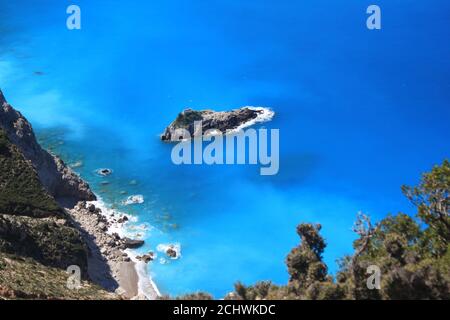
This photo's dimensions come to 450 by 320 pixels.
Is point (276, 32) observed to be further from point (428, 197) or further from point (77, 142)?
point (428, 197)

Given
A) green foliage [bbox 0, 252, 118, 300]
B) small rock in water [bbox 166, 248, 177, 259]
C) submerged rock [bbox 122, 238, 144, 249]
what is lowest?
green foliage [bbox 0, 252, 118, 300]

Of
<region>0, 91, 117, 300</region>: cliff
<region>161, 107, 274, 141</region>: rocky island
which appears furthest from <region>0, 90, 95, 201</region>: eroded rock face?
<region>161, 107, 274, 141</region>: rocky island

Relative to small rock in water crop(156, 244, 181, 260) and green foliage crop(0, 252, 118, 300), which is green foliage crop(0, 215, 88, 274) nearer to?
green foliage crop(0, 252, 118, 300)

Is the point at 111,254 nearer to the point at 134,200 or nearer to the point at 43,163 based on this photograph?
the point at 134,200

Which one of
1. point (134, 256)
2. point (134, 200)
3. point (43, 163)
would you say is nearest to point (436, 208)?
point (134, 256)

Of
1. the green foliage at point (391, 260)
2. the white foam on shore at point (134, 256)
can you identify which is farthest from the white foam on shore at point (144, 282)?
the green foliage at point (391, 260)

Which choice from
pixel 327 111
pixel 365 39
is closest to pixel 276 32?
pixel 365 39
